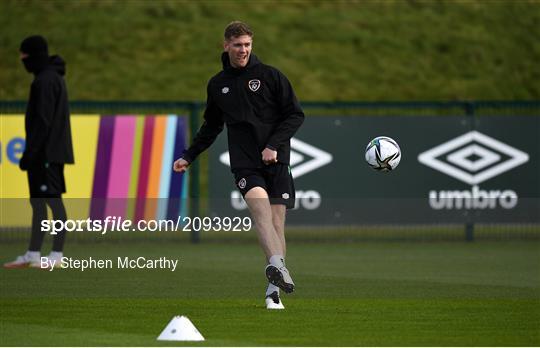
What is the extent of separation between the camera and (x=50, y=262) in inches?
621

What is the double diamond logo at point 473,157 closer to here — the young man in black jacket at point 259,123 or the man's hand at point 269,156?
the young man in black jacket at point 259,123

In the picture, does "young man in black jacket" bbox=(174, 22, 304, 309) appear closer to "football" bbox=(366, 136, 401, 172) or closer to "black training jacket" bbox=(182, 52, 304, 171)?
"black training jacket" bbox=(182, 52, 304, 171)

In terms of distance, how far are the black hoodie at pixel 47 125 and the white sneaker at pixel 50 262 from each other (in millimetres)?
1070

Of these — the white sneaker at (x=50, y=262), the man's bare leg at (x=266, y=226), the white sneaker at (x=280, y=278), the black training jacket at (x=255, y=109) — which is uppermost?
the white sneaker at (x=50, y=262)

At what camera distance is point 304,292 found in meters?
13.5

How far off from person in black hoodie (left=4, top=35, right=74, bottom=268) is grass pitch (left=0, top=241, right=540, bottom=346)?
81cm

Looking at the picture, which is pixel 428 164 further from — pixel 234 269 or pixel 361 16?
pixel 361 16

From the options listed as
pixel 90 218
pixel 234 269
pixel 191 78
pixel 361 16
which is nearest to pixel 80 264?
pixel 234 269

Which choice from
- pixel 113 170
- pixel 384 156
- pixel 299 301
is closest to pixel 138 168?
pixel 113 170

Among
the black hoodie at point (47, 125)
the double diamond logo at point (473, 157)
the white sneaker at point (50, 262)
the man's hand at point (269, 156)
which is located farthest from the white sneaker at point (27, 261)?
the double diamond logo at point (473, 157)

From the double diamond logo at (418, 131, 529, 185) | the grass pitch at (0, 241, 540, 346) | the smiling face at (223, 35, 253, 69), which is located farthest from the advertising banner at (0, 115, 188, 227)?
the smiling face at (223, 35, 253, 69)

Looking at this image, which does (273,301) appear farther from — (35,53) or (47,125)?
(35,53)

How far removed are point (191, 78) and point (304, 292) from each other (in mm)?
22220

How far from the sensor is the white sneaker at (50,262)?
51.7 ft
